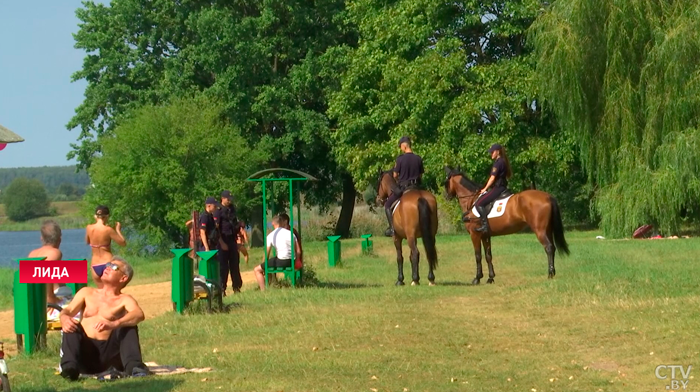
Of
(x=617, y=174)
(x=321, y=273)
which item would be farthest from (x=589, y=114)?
(x=321, y=273)

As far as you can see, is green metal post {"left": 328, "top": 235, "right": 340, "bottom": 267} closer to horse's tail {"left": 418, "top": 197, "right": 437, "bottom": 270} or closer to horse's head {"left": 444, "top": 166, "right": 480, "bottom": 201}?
horse's head {"left": 444, "top": 166, "right": 480, "bottom": 201}

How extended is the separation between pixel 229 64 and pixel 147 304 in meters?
29.1

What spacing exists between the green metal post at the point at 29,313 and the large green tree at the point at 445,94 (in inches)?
1306

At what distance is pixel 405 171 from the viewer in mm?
22031

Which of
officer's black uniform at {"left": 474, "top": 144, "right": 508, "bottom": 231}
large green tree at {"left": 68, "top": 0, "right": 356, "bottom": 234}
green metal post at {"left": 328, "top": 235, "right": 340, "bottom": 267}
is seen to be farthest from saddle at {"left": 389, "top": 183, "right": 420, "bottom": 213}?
large green tree at {"left": 68, "top": 0, "right": 356, "bottom": 234}

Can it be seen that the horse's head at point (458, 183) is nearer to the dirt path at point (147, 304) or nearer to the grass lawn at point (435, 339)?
the grass lawn at point (435, 339)

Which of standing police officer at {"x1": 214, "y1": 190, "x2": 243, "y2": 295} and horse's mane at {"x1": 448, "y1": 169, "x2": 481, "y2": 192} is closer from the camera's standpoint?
standing police officer at {"x1": 214, "y1": 190, "x2": 243, "y2": 295}

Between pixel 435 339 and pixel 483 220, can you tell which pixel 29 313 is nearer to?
pixel 435 339

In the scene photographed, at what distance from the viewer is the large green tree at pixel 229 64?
51.1 m

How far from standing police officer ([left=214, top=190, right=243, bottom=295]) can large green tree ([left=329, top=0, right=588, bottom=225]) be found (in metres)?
24.0

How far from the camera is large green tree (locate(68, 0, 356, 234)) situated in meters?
51.1

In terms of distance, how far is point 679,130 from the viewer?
1348 inches

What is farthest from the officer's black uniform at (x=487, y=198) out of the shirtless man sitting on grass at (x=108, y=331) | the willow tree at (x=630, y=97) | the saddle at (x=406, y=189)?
the shirtless man sitting on grass at (x=108, y=331)

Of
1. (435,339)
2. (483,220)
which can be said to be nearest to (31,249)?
(483,220)
